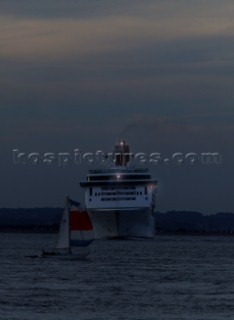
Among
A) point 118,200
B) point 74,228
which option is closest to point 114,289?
point 74,228

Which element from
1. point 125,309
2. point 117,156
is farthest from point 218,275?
point 117,156

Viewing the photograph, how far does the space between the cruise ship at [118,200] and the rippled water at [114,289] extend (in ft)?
174

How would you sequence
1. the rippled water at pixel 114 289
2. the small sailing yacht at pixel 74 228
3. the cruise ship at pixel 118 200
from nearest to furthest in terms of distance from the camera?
1. the rippled water at pixel 114 289
2. the small sailing yacht at pixel 74 228
3. the cruise ship at pixel 118 200

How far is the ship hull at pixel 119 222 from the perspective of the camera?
158875 mm

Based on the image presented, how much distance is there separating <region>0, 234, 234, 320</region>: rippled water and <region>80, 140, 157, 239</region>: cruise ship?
52.9 metres

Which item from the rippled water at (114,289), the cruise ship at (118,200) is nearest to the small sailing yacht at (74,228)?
the rippled water at (114,289)

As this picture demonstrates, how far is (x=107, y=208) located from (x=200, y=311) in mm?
100859

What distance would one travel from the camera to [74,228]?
101125 mm

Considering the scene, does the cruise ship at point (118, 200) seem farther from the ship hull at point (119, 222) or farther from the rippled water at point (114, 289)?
the rippled water at point (114, 289)

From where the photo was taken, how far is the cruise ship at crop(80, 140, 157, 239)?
520 feet

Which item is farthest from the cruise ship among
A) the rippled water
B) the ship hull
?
the rippled water

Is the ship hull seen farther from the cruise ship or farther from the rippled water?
the rippled water

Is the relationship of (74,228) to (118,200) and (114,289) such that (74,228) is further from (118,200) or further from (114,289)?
(118,200)

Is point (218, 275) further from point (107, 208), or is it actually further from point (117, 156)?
point (117, 156)
